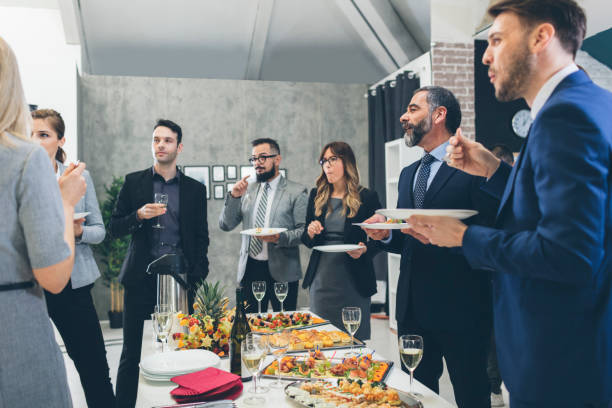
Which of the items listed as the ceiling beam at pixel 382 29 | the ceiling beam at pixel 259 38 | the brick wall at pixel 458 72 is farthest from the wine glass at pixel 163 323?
the ceiling beam at pixel 382 29

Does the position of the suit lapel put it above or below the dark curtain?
below

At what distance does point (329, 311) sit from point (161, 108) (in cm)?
401

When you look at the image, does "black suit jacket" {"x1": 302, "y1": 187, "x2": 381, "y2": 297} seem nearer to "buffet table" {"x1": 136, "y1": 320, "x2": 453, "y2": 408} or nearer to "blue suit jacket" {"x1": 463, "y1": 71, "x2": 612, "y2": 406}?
"buffet table" {"x1": 136, "y1": 320, "x2": 453, "y2": 408}

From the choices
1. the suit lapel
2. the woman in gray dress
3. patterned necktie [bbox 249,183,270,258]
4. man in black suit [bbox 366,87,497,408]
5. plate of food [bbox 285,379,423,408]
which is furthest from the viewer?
patterned necktie [bbox 249,183,270,258]

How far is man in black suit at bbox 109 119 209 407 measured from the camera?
2740 mm

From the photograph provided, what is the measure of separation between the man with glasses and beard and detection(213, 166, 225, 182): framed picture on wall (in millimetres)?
2518

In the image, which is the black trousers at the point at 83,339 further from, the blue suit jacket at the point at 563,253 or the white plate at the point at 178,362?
the blue suit jacket at the point at 563,253

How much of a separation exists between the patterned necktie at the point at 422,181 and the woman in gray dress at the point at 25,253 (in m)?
1.47

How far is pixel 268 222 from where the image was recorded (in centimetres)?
342

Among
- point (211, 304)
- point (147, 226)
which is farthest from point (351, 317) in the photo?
point (147, 226)

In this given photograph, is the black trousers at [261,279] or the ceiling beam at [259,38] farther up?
the ceiling beam at [259,38]

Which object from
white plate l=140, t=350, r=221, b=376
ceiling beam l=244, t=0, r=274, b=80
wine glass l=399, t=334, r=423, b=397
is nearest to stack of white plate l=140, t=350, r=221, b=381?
white plate l=140, t=350, r=221, b=376

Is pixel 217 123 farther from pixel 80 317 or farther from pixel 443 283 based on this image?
pixel 443 283

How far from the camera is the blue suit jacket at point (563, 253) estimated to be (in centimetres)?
105
